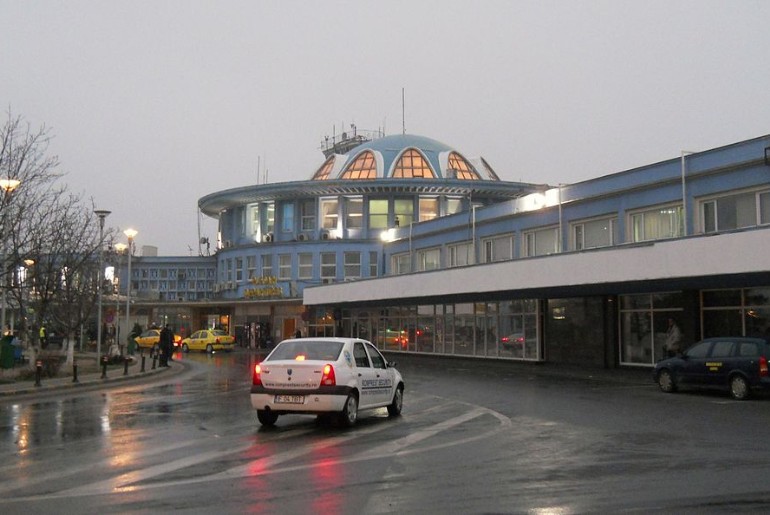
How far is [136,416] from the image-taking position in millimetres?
17406

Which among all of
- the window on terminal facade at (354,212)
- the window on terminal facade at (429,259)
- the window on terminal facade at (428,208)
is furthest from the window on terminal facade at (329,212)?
the window on terminal facade at (429,259)

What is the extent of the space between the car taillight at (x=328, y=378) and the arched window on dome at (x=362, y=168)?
55.0 meters

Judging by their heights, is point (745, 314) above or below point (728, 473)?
above

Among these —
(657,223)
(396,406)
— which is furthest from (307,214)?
(396,406)

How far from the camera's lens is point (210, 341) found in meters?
58.4

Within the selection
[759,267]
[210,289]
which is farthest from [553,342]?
[210,289]

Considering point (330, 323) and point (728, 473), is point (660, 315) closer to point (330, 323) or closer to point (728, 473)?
point (728, 473)

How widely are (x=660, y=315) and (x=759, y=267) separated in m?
8.88

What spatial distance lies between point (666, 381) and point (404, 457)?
13386 mm

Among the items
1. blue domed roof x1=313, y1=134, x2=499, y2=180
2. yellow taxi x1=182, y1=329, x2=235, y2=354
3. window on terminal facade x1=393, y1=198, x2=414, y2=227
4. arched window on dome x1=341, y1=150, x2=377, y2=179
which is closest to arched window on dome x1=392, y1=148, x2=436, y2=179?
blue domed roof x1=313, y1=134, x2=499, y2=180

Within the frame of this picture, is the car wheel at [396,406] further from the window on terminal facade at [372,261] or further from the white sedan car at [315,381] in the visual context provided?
the window on terminal facade at [372,261]

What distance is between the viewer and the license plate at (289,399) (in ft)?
47.9

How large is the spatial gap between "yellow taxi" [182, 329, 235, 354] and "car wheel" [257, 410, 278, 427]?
43.3 meters

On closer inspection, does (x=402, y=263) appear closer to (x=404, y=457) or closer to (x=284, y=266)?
(x=284, y=266)
